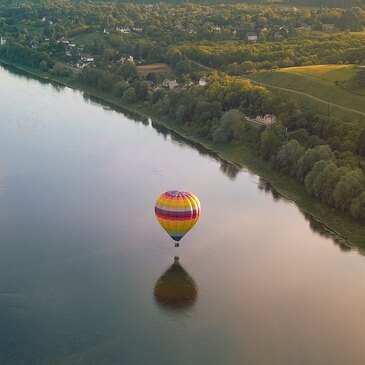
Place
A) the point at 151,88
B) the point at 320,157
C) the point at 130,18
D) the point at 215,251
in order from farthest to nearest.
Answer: the point at 130,18
the point at 151,88
the point at 320,157
the point at 215,251

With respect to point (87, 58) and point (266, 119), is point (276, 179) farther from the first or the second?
point (87, 58)

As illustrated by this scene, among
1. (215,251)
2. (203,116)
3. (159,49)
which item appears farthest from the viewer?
(159,49)

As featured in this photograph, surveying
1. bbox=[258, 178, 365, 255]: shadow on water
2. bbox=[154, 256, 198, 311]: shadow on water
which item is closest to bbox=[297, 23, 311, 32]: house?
bbox=[258, 178, 365, 255]: shadow on water

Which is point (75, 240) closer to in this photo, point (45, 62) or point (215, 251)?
point (215, 251)

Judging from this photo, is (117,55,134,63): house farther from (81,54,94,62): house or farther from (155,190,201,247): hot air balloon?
(155,190,201,247): hot air balloon

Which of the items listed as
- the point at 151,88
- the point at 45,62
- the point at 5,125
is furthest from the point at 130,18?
the point at 5,125

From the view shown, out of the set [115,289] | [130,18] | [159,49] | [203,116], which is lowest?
[130,18]

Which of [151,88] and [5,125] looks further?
[151,88]

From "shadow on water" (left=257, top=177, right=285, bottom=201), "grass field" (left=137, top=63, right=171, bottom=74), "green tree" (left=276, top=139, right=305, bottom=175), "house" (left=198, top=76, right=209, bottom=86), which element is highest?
"green tree" (left=276, top=139, right=305, bottom=175)
